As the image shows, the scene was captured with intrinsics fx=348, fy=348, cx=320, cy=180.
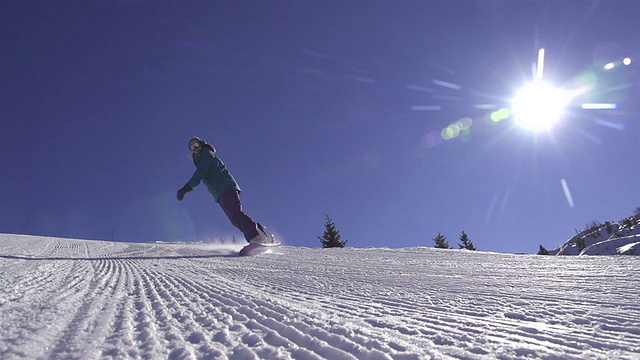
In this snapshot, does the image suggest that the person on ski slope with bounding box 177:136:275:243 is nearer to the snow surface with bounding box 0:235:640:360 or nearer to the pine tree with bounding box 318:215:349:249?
the snow surface with bounding box 0:235:640:360

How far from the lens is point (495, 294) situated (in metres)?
1.89

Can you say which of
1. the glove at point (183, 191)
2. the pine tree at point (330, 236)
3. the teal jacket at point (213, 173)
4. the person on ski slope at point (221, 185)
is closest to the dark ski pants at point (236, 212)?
the person on ski slope at point (221, 185)

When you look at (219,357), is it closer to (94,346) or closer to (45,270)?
(94,346)

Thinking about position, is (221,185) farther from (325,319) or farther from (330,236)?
(330,236)

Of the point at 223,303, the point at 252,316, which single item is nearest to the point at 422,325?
the point at 252,316

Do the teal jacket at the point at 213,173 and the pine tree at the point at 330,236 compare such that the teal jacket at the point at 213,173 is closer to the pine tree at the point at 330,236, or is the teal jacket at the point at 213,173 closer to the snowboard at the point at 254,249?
the snowboard at the point at 254,249

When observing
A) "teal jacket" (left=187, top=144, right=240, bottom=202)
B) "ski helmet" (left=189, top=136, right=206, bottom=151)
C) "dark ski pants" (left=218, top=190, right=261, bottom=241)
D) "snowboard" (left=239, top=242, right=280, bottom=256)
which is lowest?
"snowboard" (left=239, top=242, right=280, bottom=256)

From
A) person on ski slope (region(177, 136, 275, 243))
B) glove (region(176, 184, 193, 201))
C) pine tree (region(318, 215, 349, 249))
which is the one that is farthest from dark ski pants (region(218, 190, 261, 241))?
pine tree (region(318, 215, 349, 249))

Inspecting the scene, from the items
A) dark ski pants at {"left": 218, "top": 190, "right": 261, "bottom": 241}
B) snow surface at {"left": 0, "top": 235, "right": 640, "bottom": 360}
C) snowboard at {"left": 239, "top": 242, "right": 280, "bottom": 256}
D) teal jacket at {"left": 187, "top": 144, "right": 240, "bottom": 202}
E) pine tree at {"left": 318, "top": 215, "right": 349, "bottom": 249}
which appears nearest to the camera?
snow surface at {"left": 0, "top": 235, "right": 640, "bottom": 360}

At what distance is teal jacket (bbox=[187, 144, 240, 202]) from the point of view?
20.7ft

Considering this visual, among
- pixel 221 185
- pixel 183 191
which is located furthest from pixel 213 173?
pixel 183 191

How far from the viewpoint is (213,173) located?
6.42 meters

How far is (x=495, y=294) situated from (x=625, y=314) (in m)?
0.61

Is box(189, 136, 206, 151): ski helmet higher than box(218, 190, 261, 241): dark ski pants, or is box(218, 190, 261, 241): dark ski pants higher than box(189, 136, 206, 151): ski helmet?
box(189, 136, 206, 151): ski helmet
